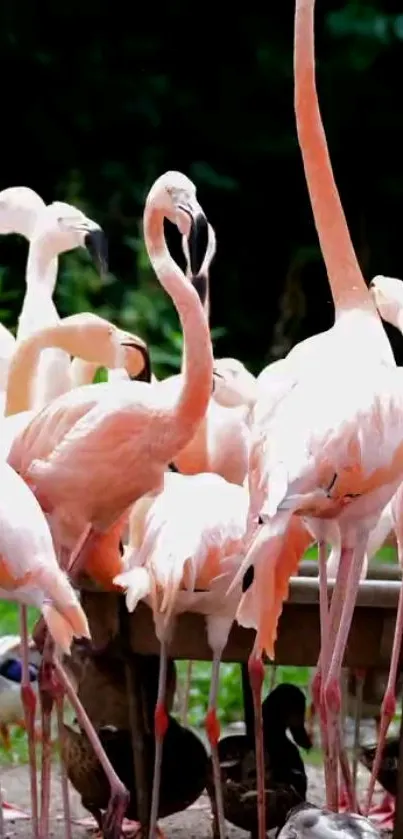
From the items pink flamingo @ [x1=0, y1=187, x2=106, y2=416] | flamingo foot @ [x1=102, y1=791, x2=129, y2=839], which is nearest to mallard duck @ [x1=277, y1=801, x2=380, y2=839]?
flamingo foot @ [x1=102, y1=791, x2=129, y2=839]

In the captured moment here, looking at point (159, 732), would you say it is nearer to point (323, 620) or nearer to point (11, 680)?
point (323, 620)

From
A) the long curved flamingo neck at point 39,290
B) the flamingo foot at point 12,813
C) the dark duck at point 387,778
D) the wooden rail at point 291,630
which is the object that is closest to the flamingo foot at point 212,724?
the wooden rail at point 291,630

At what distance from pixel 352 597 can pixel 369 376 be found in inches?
16.9

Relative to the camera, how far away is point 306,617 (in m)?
3.68

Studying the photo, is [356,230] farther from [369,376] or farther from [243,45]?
[369,376]

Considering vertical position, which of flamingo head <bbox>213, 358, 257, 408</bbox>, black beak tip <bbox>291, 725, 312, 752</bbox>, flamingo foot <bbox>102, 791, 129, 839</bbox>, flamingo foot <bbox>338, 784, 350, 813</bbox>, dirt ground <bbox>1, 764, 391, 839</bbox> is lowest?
dirt ground <bbox>1, 764, 391, 839</bbox>

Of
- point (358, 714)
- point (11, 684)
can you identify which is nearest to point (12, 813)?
point (11, 684)

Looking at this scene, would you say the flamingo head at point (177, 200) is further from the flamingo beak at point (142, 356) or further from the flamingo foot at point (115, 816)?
the flamingo foot at point (115, 816)

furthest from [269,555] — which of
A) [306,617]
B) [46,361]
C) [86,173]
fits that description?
[86,173]

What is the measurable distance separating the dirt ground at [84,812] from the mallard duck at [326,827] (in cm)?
144

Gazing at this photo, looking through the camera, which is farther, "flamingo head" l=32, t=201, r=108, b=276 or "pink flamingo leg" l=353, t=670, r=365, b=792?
"flamingo head" l=32, t=201, r=108, b=276

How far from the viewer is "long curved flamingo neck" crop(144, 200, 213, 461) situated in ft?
→ 11.4

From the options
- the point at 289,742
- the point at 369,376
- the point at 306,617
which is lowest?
the point at 289,742

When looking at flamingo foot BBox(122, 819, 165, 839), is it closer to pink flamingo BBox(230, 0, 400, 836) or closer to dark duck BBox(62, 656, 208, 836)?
dark duck BBox(62, 656, 208, 836)
